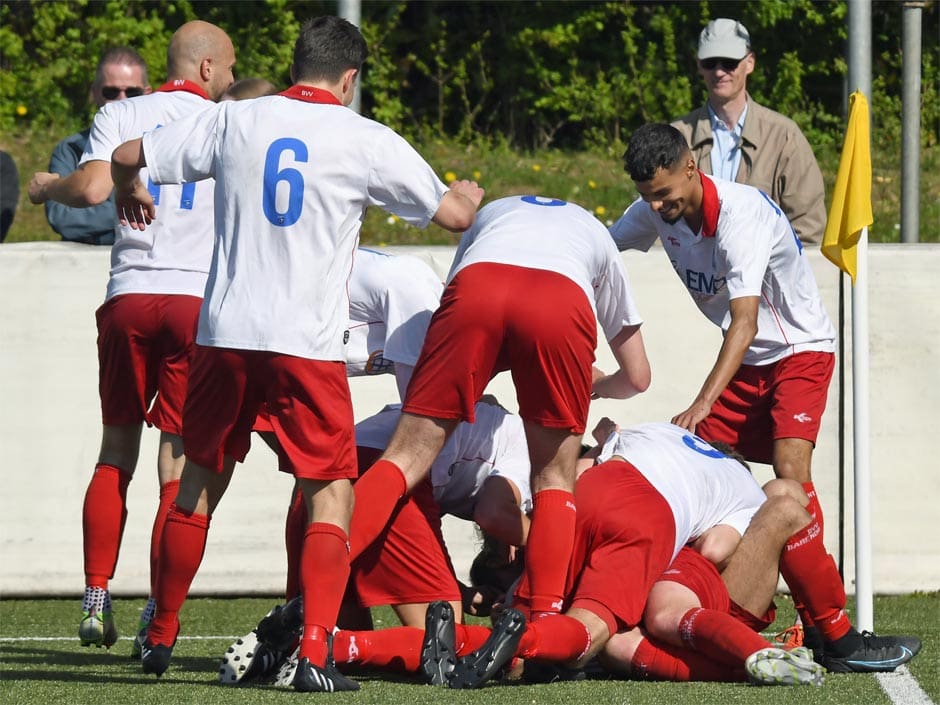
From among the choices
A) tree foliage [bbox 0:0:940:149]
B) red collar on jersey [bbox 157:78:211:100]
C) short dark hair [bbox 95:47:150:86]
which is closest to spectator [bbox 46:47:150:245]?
short dark hair [bbox 95:47:150:86]

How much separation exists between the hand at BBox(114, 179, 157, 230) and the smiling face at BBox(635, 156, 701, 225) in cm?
167

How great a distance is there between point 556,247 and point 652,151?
0.76 meters

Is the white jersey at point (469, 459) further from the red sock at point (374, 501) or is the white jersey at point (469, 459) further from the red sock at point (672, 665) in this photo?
the red sock at point (672, 665)

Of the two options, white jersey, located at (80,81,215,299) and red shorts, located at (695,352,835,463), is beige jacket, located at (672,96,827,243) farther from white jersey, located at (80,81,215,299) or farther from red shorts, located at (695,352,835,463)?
white jersey, located at (80,81,215,299)

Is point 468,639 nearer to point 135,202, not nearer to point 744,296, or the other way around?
point 135,202

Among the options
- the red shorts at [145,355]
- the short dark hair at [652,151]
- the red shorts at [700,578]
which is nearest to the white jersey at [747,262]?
the short dark hair at [652,151]

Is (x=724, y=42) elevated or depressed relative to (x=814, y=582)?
elevated

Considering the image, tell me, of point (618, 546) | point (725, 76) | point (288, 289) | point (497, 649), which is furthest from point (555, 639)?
point (725, 76)

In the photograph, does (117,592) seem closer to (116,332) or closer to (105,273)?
(105,273)

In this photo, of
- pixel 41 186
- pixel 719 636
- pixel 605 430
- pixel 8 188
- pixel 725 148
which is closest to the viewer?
pixel 719 636

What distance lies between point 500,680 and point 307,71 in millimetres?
1761

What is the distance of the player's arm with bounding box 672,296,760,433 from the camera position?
556 cm

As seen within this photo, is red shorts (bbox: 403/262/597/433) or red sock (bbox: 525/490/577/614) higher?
red shorts (bbox: 403/262/597/433)

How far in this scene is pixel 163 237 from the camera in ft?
18.2
